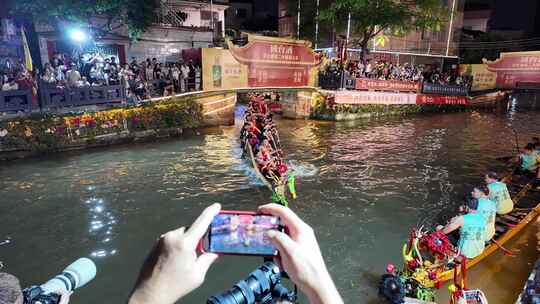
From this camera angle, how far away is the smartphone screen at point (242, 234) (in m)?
1.76

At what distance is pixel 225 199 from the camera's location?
1077 centimetres

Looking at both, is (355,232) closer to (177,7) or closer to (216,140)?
(216,140)

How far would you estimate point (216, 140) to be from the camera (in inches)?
720

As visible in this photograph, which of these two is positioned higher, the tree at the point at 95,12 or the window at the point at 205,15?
the window at the point at 205,15

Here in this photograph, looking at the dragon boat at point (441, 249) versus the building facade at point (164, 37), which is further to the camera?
the building facade at point (164, 37)

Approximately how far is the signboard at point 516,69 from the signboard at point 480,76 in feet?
1.16

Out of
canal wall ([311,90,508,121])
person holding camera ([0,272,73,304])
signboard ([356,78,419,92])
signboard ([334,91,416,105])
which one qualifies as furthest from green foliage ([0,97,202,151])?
person holding camera ([0,272,73,304])

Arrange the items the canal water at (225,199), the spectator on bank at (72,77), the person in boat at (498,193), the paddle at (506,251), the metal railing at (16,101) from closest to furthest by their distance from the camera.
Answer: the canal water at (225,199) < the paddle at (506,251) < the person in boat at (498,193) < the metal railing at (16,101) < the spectator on bank at (72,77)

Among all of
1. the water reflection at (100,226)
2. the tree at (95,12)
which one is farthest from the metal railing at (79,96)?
the water reflection at (100,226)

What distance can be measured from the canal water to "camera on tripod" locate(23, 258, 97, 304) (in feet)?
13.2

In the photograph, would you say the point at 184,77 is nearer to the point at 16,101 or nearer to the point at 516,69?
the point at 16,101

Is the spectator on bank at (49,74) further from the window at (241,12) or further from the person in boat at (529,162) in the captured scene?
the window at (241,12)

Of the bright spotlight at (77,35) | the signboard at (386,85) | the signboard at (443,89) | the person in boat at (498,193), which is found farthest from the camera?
the signboard at (443,89)

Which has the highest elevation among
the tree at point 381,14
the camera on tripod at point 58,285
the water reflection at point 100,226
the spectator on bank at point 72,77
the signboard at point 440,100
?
the tree at point 381,14
